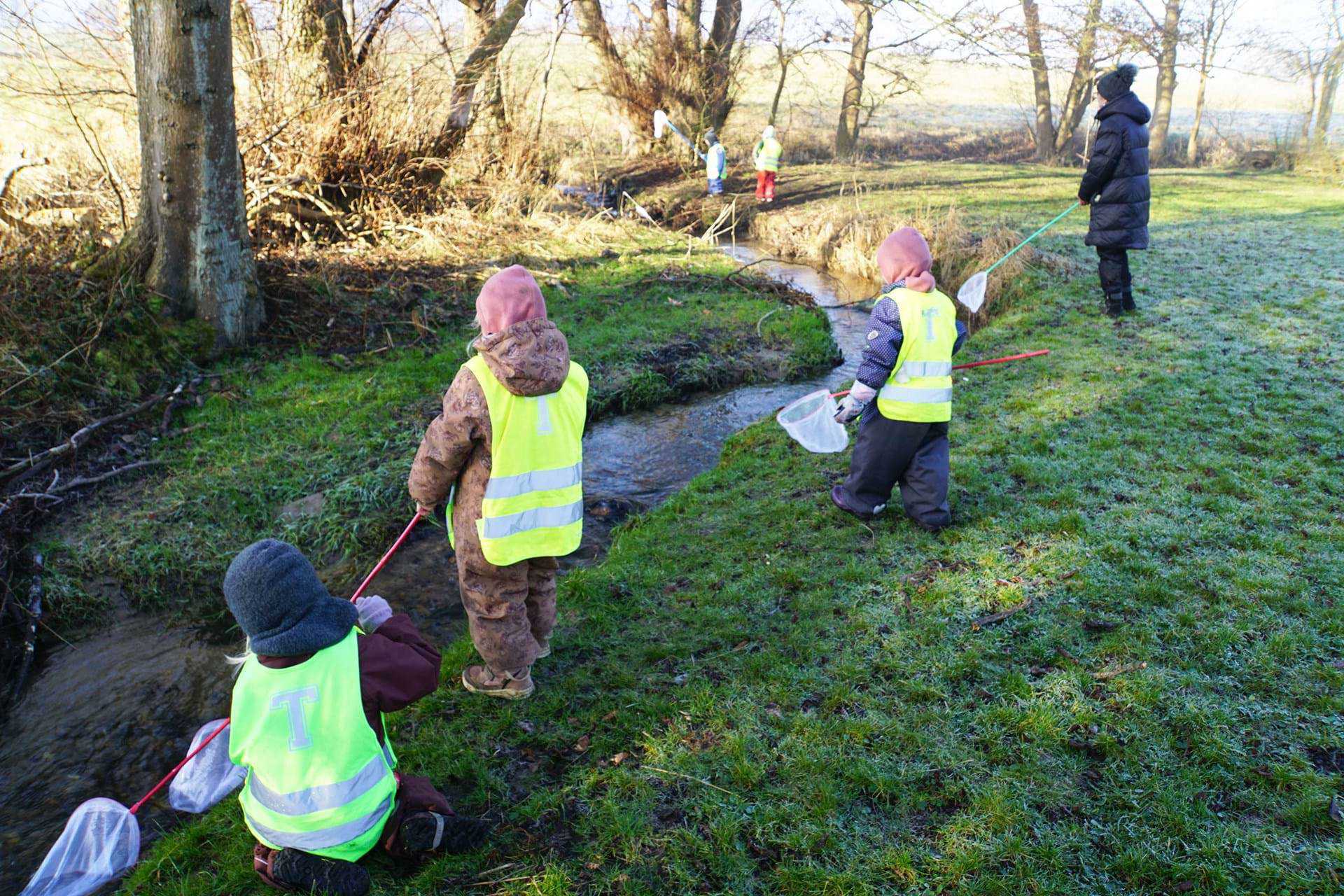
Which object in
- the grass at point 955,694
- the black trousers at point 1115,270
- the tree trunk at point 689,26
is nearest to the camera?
the grass at point 955,694

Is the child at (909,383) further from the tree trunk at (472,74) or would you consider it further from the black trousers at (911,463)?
the tree trunk at (472,74)

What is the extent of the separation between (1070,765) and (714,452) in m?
4.66

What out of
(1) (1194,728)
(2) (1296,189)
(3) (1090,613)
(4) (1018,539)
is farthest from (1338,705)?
(2) (1296,189)

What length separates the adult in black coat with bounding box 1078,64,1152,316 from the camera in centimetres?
825

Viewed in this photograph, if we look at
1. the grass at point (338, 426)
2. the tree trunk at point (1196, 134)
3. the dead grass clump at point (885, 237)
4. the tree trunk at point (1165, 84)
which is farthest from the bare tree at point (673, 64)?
the tree trunk at point (1196, 134)

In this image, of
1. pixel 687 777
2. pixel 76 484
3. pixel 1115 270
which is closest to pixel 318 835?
pixel 687 777

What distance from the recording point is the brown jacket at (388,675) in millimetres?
2709

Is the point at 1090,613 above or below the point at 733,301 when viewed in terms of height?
below

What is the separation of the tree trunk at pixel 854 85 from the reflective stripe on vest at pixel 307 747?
2226 cm

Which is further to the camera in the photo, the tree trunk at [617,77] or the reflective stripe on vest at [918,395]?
the tree trunk at [617,77]

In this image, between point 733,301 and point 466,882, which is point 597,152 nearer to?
point 733,301

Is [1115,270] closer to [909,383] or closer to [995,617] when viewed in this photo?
[909,383]

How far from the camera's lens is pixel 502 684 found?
12.9 ft

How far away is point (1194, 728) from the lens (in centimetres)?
332
